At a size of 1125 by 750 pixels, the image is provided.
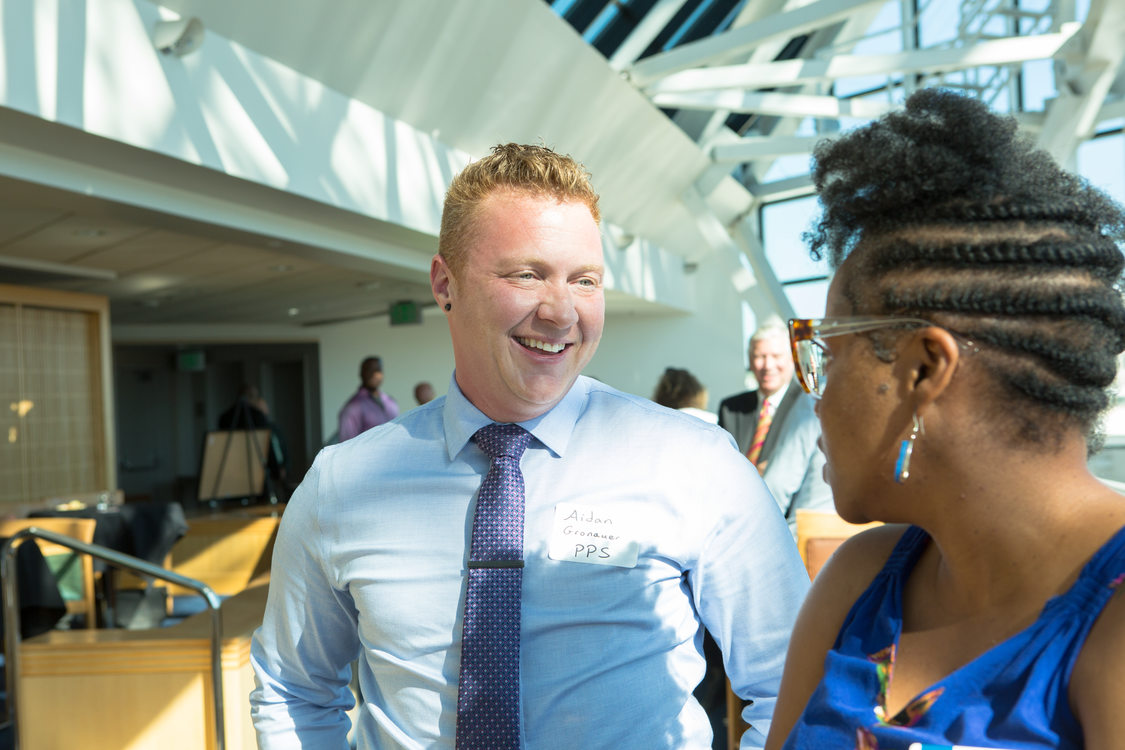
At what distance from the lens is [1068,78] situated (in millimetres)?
8016

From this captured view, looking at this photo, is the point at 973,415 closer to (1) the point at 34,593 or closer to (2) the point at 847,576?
(2) the point at 847,576

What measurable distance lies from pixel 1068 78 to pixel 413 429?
847cm

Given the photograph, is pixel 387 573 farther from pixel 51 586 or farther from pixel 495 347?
pixel 51 586

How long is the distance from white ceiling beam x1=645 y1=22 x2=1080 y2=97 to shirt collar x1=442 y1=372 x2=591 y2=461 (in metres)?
7.62

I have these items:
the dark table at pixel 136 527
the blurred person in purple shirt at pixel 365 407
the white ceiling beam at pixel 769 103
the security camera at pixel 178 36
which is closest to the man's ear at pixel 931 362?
the security camera at pixel 178 36

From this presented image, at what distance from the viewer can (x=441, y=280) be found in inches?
57.4

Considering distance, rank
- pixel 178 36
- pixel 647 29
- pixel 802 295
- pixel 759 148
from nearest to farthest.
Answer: pixel 178 36 < pixel 647 29 < pixel 759 148 < pixel 802 295

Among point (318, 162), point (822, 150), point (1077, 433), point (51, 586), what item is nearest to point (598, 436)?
point (822, 150)

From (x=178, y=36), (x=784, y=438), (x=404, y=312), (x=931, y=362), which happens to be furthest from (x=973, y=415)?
(x=404, y=312)

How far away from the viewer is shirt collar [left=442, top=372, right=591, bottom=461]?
1376mm

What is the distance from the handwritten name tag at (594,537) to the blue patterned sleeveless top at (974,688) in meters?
0.47

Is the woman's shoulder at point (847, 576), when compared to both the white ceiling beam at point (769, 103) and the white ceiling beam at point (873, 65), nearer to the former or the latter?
the white ceiling beam at point (873, 65)

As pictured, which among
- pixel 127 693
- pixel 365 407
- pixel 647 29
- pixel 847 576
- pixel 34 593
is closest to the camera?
pixel 847 576

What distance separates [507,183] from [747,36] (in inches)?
280
